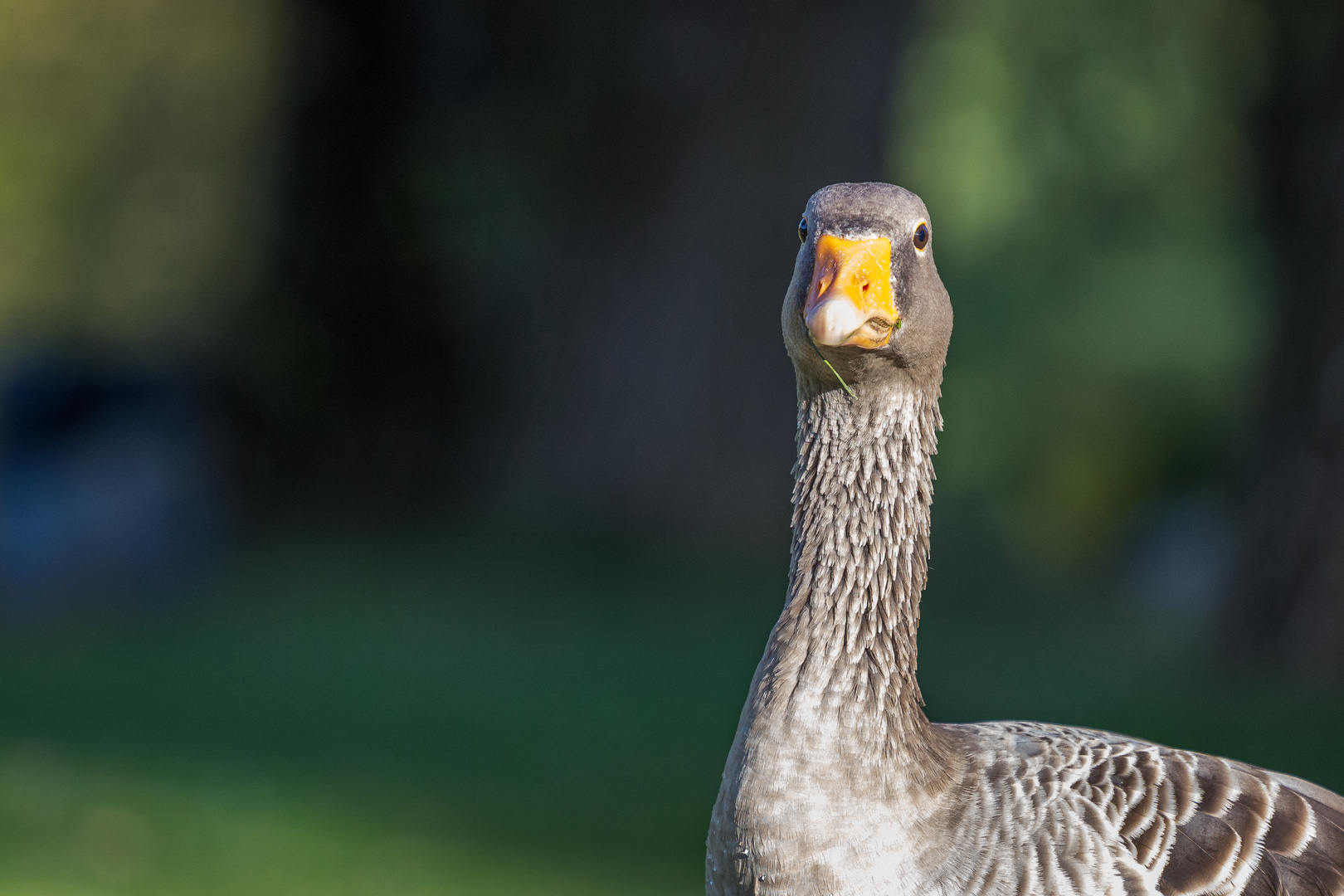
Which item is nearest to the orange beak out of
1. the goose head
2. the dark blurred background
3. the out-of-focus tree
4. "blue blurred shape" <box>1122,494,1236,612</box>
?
the goose head

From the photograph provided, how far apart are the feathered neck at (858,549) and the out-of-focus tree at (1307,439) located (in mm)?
4234

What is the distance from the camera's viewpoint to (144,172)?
1251 cm

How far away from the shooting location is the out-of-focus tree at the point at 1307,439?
21.4ft

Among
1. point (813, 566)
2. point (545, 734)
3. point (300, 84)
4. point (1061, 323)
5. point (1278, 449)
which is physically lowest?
point (545, 734)

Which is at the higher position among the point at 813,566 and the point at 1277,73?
the point at 1277,73

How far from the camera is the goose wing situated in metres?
2.60

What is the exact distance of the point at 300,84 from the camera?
40.0ft

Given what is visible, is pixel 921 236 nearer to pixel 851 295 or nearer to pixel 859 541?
pixel 851 295

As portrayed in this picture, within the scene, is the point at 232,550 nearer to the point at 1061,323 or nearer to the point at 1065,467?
the point at 1065,467

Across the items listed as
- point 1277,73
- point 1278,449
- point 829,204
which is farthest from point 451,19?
point 829,204

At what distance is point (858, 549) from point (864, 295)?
61 cm

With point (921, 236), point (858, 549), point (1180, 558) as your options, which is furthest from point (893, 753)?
point (1180, 558)

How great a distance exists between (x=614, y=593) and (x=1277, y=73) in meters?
5.09

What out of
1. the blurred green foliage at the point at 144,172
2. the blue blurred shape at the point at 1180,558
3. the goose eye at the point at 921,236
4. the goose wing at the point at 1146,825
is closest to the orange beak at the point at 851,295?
the goose eye at the point at 921,236
